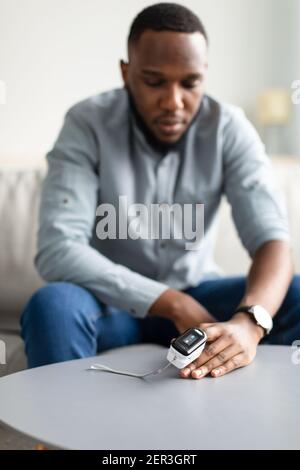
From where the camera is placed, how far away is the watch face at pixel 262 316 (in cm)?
107

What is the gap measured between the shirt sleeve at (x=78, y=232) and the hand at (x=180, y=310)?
16 millimetres

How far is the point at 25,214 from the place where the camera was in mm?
1752

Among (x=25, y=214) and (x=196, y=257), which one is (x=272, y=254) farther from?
(x=25, y=214)

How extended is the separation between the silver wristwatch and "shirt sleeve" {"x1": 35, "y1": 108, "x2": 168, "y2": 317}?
17cm

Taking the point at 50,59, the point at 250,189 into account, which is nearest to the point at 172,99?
the point at 250,189

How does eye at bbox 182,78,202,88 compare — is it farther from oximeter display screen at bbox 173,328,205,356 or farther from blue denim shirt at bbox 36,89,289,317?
oximeter display screen at bbox 173,328,205,356

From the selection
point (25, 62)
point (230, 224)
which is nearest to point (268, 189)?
point (230, 224)

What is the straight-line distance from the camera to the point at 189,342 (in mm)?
890

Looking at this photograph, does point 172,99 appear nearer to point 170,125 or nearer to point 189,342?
point 170,125

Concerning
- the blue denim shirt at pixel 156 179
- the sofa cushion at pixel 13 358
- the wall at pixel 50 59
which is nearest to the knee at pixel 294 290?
the blue denim shirt at pixel 156 179

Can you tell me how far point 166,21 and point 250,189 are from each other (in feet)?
1.28

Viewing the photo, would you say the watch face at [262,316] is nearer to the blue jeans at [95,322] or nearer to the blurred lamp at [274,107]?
the blue jeans at [95,322]

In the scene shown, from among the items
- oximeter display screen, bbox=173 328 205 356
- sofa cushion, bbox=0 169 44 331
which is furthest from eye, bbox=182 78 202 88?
sofa cushion, bbox=0 169 44 331
